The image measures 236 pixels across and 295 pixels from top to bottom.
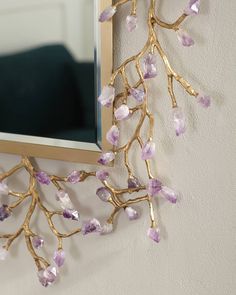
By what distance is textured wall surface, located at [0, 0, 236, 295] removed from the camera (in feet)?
1.86

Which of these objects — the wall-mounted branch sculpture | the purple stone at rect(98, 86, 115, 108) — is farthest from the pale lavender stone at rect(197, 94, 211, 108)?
the purple stone at rect(98, 86, 115, 108)

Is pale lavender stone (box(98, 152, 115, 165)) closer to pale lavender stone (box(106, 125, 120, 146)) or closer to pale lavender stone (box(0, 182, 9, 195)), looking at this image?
pale lavender stone (box(106, 125, 120, 146))

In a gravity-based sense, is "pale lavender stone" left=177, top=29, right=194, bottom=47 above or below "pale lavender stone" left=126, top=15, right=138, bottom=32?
below

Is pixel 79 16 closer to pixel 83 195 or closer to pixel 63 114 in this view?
pixel 63 114

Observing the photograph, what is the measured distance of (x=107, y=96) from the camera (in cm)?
58

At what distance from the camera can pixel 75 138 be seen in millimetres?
643

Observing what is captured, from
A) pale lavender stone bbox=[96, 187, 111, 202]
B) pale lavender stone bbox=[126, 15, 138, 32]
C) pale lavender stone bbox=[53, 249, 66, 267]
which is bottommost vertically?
pale lavender stone bbox=[53, 249, 66, 267]

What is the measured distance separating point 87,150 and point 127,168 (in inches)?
2.3

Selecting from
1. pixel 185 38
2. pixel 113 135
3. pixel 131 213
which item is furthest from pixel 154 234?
pixel 185 38

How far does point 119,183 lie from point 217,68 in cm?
20

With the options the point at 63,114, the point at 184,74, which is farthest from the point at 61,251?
the point at 184,74

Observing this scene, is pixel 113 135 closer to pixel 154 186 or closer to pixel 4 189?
pixel 154 186

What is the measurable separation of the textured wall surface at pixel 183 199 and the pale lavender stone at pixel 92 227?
0.03 meters

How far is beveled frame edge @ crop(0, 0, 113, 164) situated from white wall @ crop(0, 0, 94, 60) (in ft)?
0.06
